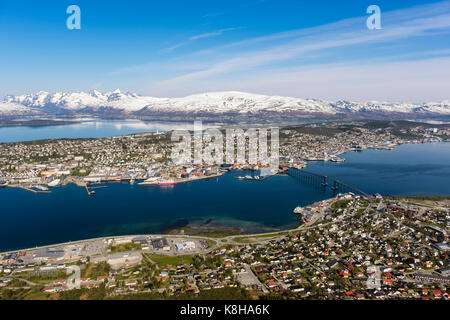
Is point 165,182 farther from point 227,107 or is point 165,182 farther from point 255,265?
point 227,107

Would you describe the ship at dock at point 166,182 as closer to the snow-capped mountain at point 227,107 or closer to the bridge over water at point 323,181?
the bridge over water at point 323,181

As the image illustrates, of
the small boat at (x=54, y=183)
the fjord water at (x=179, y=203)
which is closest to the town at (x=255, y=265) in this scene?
the fjord water at (x=179, y=203)


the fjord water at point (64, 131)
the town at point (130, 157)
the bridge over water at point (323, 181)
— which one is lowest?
the bridge over water at point (323, 181)

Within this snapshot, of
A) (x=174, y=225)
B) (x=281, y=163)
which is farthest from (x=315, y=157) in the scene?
(x=174, y=225)

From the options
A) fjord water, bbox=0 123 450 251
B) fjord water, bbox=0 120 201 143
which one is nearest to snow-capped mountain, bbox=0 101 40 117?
fjord water, bbox=0 120 201 143
